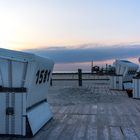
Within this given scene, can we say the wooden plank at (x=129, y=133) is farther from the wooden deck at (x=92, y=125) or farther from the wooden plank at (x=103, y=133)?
the wooden plank at (x=103, y=133)

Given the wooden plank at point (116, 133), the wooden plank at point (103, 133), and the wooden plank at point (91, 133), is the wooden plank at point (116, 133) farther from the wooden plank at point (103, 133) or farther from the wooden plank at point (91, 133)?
the wooden plank at point (91, 133)

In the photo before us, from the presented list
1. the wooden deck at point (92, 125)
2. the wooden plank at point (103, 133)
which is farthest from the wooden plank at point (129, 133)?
the wooden plank at point (103, 133)

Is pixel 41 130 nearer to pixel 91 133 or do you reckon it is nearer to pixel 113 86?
Result: pixel 91 133

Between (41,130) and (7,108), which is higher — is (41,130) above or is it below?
below

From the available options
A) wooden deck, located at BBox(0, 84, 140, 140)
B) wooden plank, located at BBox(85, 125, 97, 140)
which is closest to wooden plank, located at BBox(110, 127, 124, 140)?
wooden deck, located at BBox(0, 84, 140, 140)

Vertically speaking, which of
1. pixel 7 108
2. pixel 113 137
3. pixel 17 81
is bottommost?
pixel 113 137

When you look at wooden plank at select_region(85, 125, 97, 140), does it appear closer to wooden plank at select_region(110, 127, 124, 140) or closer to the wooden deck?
the wooden deck

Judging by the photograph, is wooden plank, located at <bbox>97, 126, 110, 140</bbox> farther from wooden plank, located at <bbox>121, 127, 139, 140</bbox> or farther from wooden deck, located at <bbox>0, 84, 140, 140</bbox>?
wooden plank, located at <bbox>121, 127, 139, 140</bbox>

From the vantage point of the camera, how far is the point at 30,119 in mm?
5848

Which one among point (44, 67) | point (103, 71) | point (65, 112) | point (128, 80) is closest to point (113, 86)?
point (128, 80)

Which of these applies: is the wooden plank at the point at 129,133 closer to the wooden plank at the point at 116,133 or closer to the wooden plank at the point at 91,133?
the wooden plank at the point at 116,133

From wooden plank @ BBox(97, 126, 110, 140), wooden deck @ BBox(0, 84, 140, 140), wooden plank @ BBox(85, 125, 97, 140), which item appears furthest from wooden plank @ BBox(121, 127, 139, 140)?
wooden plank @ BBox(85, 125, 97, 140)

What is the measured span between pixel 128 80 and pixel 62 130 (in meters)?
12.0

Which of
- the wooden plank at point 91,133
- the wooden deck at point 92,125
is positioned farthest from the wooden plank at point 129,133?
the wooden plank at point 91,133
